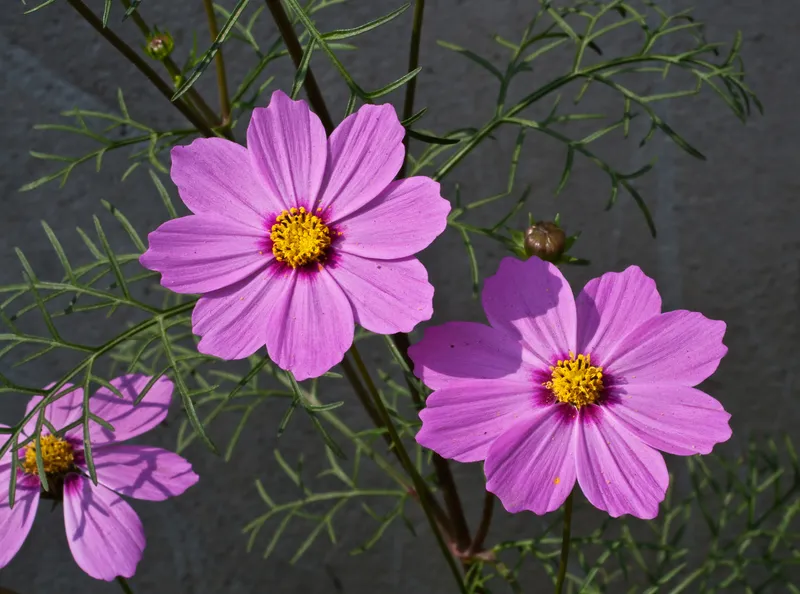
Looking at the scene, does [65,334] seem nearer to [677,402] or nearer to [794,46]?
[677,402]

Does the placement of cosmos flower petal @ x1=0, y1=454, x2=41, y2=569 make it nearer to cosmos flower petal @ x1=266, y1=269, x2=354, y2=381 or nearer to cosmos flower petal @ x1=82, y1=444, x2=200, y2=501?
cosmos flower petal @ x1=82, y1=444, x2=200, y2=501

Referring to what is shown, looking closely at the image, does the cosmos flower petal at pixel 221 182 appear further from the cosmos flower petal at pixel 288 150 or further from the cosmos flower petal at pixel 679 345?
the cosmos flower petal at pixel 679 345

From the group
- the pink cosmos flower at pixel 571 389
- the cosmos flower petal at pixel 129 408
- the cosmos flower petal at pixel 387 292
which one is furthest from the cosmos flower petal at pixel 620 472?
the cosmos flower petal at pixel 129 408

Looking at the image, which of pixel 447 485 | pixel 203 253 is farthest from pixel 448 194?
pixel 203 253

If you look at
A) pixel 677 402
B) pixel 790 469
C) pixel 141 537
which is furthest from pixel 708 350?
pixel 790 469

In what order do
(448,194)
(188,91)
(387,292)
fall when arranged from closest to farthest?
(387,292) → (188,91) → (448,194)

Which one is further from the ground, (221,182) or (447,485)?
(221,182)

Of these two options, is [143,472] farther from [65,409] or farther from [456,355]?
[456,355]
